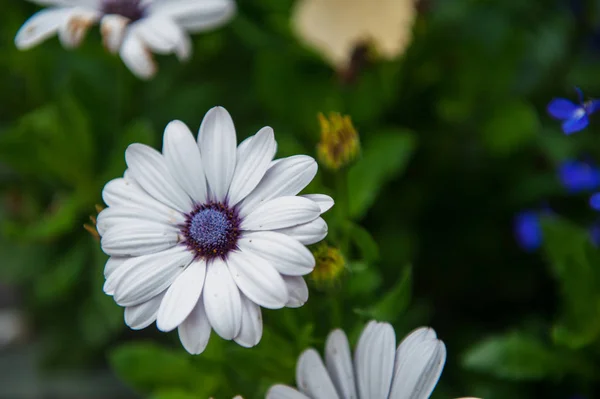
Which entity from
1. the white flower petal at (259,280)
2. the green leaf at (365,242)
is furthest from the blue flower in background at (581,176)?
the white flower petal at (259,280)

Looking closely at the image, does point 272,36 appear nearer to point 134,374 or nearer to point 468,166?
point 468,166

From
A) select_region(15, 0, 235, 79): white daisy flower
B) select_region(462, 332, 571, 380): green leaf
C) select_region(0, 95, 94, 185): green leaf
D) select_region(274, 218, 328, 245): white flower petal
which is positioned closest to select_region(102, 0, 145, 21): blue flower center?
select_region(15, 0, 235, 79): white daisy flower

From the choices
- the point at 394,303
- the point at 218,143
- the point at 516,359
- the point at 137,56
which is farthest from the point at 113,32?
the point at 516,359

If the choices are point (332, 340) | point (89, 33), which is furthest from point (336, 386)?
point (89, 33)

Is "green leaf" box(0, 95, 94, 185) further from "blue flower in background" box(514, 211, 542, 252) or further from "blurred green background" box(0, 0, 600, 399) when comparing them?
"blue flower in background" box(514, 211, 542, 252)

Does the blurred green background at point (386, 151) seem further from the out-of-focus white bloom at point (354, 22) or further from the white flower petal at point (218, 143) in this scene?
the white flower petal at point (218, 143)

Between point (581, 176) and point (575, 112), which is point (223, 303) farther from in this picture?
point (581, 176)

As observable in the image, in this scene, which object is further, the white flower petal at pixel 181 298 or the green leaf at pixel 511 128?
the green leaf at pixel 511 128
